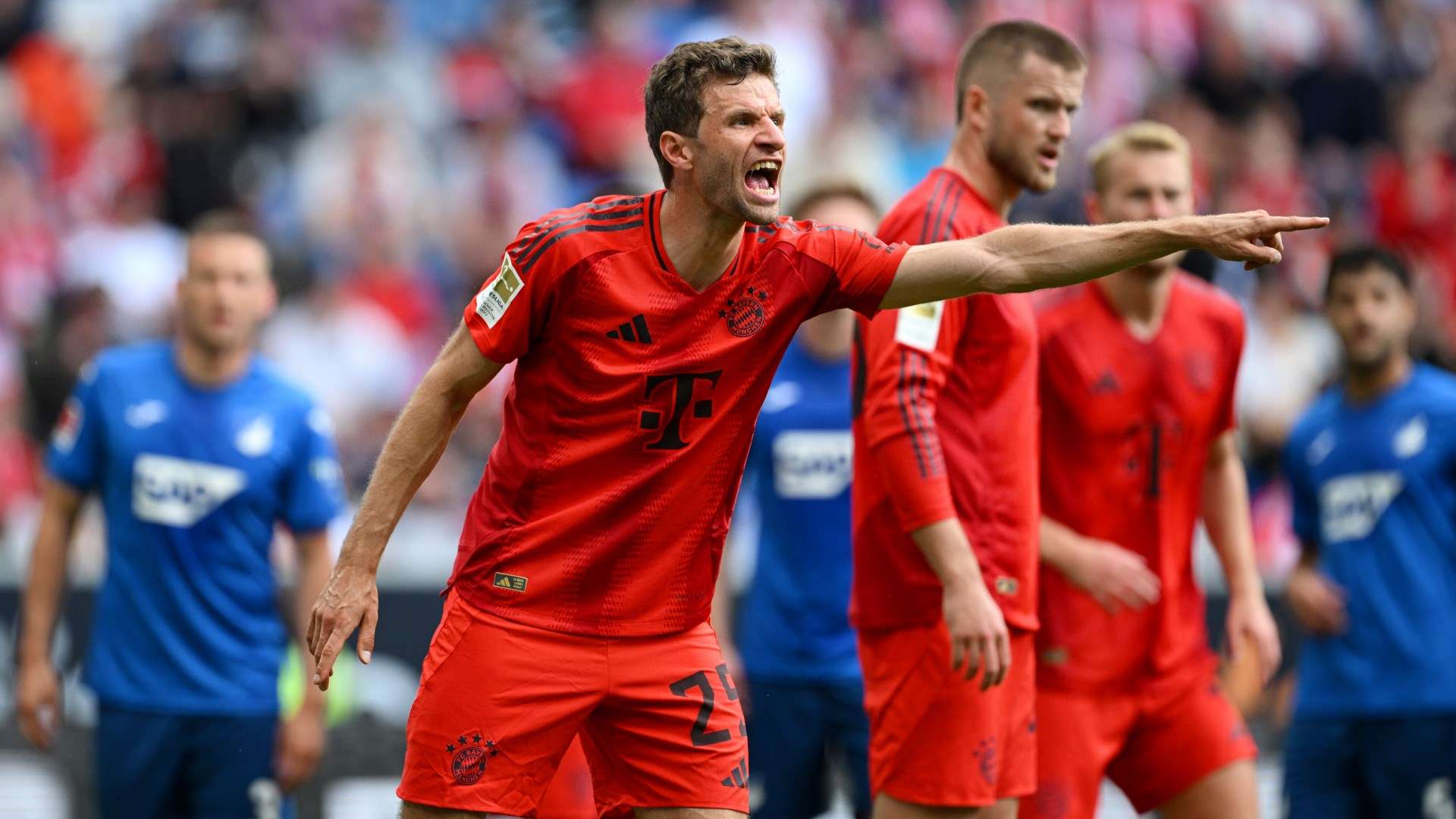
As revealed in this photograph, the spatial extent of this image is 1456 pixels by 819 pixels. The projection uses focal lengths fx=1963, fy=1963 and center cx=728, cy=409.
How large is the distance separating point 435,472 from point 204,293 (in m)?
4.10

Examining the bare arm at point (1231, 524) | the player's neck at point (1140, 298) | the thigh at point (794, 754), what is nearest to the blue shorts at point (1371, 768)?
the bare arm at point (1231, 524)

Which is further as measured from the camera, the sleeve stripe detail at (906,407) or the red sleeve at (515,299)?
the sleeve stripe detail at (906,407)

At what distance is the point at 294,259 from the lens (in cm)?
1336

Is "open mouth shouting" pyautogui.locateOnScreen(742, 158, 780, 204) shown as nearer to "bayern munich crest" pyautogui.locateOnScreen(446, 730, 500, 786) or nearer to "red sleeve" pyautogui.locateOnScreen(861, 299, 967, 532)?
"red sleeve" pyautogui.locateOnScreen(861, 299, 967, 532)

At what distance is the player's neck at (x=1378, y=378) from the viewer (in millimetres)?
7805

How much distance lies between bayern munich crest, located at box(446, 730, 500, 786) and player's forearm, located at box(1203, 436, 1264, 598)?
3127 mm

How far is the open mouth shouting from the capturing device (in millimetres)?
4797

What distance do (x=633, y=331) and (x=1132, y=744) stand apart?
268cm

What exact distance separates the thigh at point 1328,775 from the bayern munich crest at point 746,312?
3.79m

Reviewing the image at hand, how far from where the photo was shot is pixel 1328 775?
7621 mm

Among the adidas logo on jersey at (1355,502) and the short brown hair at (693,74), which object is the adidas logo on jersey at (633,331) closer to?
the short brown hair at (693,74)

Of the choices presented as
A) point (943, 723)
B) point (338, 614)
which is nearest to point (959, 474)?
point (943, 723)

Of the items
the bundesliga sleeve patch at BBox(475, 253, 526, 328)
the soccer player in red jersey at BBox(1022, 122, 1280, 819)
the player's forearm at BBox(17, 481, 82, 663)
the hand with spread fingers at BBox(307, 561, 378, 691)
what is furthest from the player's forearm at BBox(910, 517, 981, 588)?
the player's forearm at BBox(17, 481, 82, 663)

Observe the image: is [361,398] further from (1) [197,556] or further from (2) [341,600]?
(2) [341,600]
